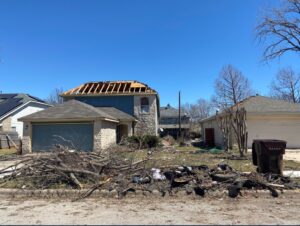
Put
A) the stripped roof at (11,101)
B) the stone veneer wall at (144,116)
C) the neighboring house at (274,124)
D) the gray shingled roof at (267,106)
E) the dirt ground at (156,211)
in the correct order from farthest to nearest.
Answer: the stripped roof at (11,101) → the stone veneer wall at (144,116) → the gray shingled roof at (267,106) → the neighboring house at (274,124) → the dirt ground at (156,211)

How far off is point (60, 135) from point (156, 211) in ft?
47.1

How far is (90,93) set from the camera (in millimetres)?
29344

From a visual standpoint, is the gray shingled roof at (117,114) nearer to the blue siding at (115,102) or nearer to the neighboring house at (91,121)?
the neighboring house at (91,121)

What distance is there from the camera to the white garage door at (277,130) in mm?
20750

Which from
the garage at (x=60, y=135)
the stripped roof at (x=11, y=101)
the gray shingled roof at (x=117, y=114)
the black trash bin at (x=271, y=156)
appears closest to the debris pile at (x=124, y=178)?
the black trash bin at (x=271, y=156)

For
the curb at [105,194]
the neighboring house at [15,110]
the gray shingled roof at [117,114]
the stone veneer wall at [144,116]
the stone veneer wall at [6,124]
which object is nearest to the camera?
the curb at [105,194]

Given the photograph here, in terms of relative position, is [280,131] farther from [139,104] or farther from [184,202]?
[184,202]

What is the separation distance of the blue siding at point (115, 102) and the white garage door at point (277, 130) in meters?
13.0

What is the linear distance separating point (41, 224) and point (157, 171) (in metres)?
3.99

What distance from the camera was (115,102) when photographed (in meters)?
29.2

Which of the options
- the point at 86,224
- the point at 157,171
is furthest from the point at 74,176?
the point at 86,224

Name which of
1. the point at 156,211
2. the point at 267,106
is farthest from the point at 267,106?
the point at 156,211

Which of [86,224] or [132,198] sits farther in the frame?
[132,198]

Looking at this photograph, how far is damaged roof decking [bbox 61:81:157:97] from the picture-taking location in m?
29.2
